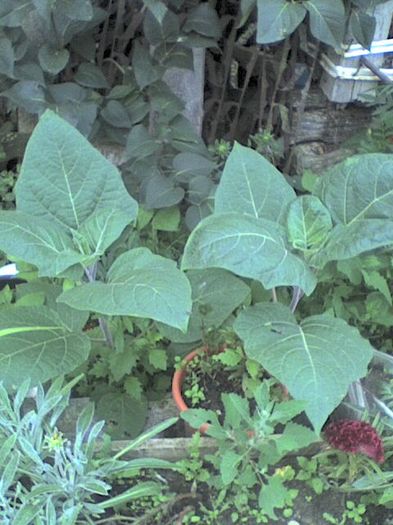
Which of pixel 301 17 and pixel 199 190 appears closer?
pixel 301 17

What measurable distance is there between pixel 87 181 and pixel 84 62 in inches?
31.7

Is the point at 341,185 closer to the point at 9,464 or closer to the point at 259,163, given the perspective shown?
the point at 259,163

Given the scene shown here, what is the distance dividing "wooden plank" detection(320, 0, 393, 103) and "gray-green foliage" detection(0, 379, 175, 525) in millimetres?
1383

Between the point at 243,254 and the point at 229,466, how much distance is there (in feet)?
1.32

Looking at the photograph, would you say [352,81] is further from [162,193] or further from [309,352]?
[309,352]

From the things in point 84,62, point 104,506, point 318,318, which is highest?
point 84,62

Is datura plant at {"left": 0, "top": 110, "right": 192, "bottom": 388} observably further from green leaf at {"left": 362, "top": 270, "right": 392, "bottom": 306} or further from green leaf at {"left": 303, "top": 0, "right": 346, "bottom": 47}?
green leaf at {"left": 303, "top": 0, "right": 346, "bottom": 47}

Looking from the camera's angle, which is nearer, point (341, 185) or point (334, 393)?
point (334, 393)

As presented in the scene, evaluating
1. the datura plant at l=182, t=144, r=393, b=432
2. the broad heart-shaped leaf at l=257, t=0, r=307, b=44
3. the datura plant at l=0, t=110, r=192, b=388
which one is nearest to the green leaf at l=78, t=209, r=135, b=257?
the datura plant at l=0, t=110, r=192, b=388

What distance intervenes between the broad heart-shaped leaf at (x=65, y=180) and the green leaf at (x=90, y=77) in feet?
2.21

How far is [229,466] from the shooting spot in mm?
1371

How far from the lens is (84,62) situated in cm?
220

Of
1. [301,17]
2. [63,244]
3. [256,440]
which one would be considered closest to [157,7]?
[301,17]

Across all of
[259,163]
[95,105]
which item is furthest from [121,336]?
[95,105]
